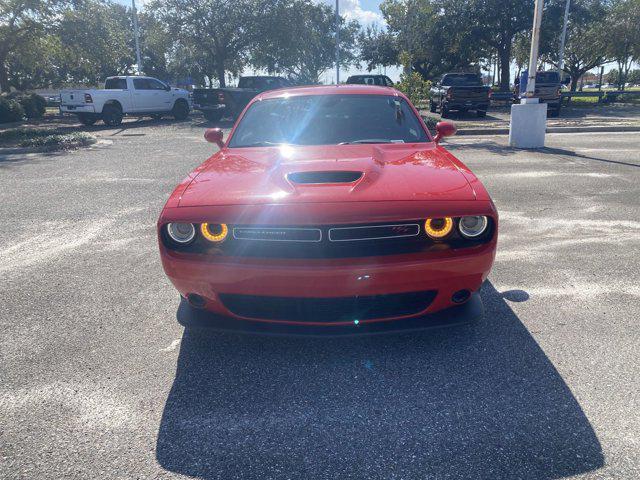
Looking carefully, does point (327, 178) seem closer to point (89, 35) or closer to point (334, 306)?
point (334, 306)

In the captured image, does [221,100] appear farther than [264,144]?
Yes

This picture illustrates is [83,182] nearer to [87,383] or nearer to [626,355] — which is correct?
[87,383]

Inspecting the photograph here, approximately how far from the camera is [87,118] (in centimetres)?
1872

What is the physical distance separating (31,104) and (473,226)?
23.9 meters

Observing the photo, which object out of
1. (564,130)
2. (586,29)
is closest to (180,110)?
(564,130)

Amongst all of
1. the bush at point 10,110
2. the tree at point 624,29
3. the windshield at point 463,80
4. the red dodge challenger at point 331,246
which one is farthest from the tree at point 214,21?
the red dodge challenger at point 331,246

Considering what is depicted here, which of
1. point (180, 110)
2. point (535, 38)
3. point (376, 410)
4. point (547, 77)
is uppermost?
→ point (535, 38)

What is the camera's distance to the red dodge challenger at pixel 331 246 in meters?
2.45

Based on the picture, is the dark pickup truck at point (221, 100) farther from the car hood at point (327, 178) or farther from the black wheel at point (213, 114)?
the car hood at point (327, 178)

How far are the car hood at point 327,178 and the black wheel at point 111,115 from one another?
17.3m

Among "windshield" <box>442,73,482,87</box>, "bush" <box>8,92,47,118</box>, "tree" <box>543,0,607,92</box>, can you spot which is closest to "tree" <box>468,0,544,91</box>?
"tree" <box>543,0,607,92</box>

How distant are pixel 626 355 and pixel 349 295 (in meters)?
1.76

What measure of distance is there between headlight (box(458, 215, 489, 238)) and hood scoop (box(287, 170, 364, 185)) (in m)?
0.66

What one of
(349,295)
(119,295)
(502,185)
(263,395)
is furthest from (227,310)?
(502,185)
